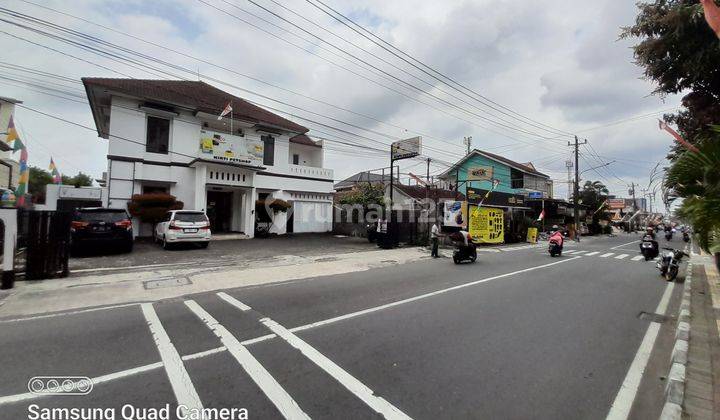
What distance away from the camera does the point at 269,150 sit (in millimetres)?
Result: 21953

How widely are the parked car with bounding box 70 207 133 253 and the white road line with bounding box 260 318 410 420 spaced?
9533 mm

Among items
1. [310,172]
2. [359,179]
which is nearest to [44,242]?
[310,172]

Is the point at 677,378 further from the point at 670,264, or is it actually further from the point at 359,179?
the point at 359,179

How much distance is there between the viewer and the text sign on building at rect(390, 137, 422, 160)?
19.5m

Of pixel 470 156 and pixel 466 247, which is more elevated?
pixel 470 156

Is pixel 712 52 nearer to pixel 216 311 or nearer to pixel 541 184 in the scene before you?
pixel 216 311

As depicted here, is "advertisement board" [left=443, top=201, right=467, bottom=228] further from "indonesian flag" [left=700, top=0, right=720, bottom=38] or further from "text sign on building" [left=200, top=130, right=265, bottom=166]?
"indonesian flag" [left=700, top=0, right=720, bottom=38]

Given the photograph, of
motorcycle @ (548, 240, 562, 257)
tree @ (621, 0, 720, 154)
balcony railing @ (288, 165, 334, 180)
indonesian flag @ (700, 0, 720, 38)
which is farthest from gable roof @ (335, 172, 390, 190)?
indonesian flag @ (700, 0, 720, 38)

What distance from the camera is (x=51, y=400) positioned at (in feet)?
9.24

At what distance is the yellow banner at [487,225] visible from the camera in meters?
20.7

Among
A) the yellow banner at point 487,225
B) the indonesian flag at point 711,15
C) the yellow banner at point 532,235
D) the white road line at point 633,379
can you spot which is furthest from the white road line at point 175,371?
the yellow banner at point 532,235

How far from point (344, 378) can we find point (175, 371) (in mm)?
1812

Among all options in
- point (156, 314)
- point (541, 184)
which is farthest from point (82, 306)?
point (541, 184)

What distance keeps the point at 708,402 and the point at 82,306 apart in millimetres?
8720
